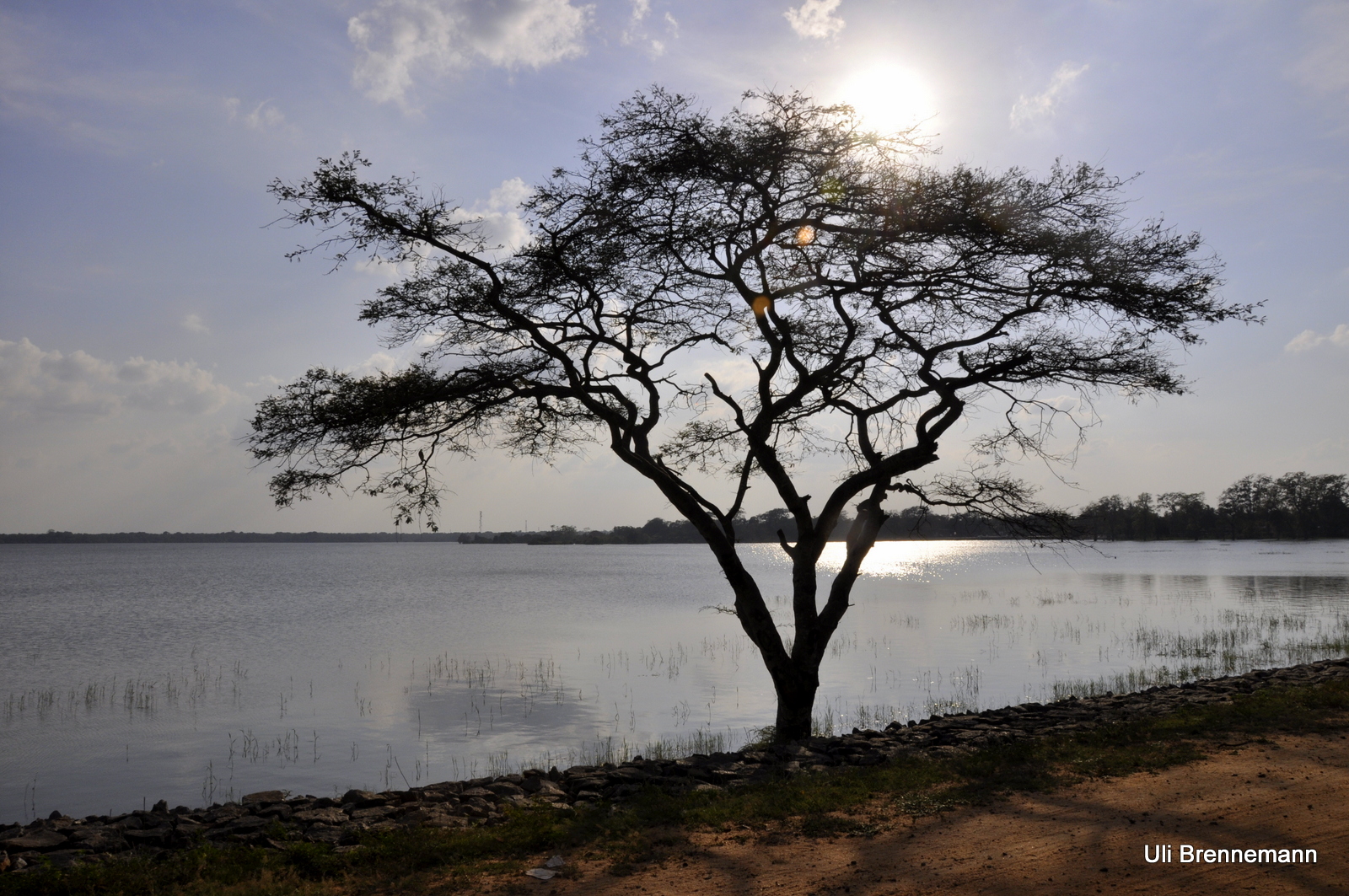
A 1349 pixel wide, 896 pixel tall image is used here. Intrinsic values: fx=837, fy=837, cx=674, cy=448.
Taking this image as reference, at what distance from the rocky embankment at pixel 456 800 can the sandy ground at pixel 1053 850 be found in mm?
1716

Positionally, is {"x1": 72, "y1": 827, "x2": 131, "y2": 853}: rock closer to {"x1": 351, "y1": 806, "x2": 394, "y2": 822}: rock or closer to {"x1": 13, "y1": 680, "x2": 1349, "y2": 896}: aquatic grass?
{"x1": 13, "y1": 680, "x2": 1349, "y2": 896}: aquatic grass

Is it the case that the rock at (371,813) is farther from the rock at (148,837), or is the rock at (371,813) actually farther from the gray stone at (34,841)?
the gray stone at (34,841)

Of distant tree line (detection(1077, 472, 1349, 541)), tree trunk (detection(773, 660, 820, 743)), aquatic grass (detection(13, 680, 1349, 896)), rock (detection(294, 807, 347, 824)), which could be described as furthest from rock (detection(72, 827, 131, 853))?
distant tree line (detection(1077, 472, 1349, 541))

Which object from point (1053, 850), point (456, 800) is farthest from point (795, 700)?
point (1053, 850)

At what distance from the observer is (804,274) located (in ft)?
39.3

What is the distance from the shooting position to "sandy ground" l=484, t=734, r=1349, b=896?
5.08 m

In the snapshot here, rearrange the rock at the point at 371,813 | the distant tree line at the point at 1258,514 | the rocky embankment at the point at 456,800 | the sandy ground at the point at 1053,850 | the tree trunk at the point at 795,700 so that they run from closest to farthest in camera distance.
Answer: the sandy ground at the point at 1053,850 → the rocky embankment at the point at 456,800 → the rock at the point at 371,813 → the tree trunk at the point at 795,700 → the distant tree line at the point at 1258,514

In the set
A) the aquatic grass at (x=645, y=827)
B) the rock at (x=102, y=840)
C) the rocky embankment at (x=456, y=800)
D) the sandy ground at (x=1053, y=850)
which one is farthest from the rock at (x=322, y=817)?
the sandy ground at (x=1053, y=850)

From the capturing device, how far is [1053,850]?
221 inches

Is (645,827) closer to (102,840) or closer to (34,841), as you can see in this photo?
(102,840)

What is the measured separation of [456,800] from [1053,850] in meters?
5.05

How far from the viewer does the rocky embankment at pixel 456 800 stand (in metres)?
6.65

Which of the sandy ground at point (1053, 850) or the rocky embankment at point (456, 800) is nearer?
the sandy ground at point (1053, 850)

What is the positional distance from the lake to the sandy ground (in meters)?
3.65
